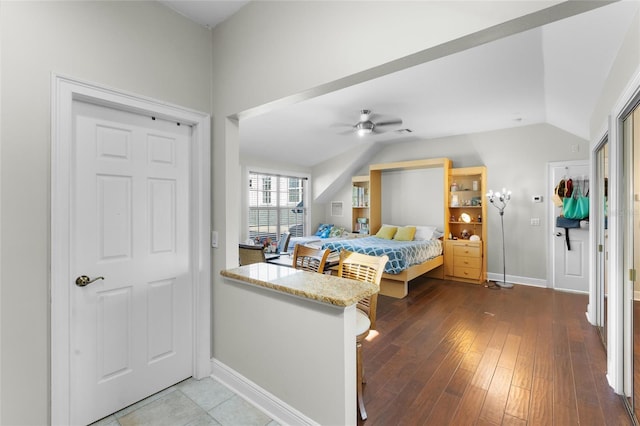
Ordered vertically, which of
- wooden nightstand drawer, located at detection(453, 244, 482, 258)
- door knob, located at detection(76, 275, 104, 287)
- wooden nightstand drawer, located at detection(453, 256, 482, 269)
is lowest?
wooden nightstand drawer, located at detection(453, 256, 482, 269)

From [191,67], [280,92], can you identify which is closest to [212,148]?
[191,67]

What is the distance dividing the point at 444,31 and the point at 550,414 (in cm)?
242

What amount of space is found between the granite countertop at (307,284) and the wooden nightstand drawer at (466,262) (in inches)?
167

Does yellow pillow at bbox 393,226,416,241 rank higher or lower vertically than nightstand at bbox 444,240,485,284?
higher

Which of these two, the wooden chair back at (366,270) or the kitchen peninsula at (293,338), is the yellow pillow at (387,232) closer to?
the wooden chair back at (366,270)

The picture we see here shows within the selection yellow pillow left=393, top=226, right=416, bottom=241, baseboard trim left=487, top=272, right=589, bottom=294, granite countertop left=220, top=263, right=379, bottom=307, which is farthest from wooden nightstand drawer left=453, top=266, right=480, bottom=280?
granite countertop left=220, top=263, right=379, bottom=307

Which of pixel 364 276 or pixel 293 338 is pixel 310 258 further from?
pixel 293 338

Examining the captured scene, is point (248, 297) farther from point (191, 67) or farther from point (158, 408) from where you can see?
point (191, 67)

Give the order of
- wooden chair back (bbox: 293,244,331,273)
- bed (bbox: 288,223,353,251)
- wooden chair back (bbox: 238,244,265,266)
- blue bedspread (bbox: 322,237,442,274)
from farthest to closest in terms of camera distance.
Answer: bed (bbox: 288,223,353,251) → blue bedspread (bbox: 322,237,442,274) → wooden chair back (bbox: 238,244,265,266) → wooden chair back (bbox: 293,244,331,273)

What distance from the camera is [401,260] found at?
431 centimetres

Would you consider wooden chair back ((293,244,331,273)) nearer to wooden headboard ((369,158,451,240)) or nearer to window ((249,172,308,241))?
window ((249,172,308,241))

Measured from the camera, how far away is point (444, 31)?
122 cm

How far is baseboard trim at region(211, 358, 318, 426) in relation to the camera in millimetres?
1748

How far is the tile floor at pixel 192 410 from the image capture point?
1822mm
